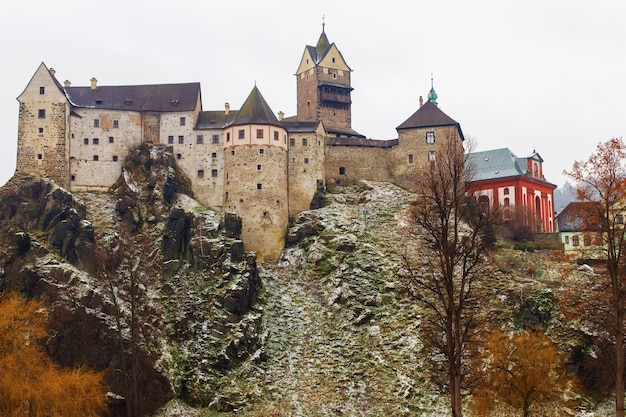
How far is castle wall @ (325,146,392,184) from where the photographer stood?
83062mm

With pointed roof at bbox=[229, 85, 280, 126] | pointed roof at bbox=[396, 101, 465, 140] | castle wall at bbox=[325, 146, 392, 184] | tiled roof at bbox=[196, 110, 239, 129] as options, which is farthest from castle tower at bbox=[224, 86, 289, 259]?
pointed roof at bbox=[396, 101, 465, 140]

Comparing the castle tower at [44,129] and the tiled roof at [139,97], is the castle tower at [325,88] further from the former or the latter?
the castle tower at [44,129]

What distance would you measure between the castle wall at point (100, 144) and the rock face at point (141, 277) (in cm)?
149

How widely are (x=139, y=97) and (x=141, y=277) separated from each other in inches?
985

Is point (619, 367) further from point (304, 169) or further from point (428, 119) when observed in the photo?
point (428, 119)

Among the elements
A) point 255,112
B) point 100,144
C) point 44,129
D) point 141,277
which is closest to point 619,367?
point 141,277

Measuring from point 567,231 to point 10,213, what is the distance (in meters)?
53.2

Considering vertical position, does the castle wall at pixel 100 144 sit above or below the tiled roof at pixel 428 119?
below

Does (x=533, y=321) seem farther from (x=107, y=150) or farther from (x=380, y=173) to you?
(x=107, y=150)

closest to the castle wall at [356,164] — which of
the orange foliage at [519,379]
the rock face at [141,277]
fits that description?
the rock face at [141,277]

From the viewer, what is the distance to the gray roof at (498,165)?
88.6 m

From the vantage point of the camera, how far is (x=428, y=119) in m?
85.1

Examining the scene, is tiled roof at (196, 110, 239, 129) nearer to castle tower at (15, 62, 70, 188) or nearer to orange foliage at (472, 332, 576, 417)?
castle tower at (15, 62, 70, 188)

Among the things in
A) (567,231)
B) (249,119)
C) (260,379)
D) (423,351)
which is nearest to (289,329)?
(260,379)
